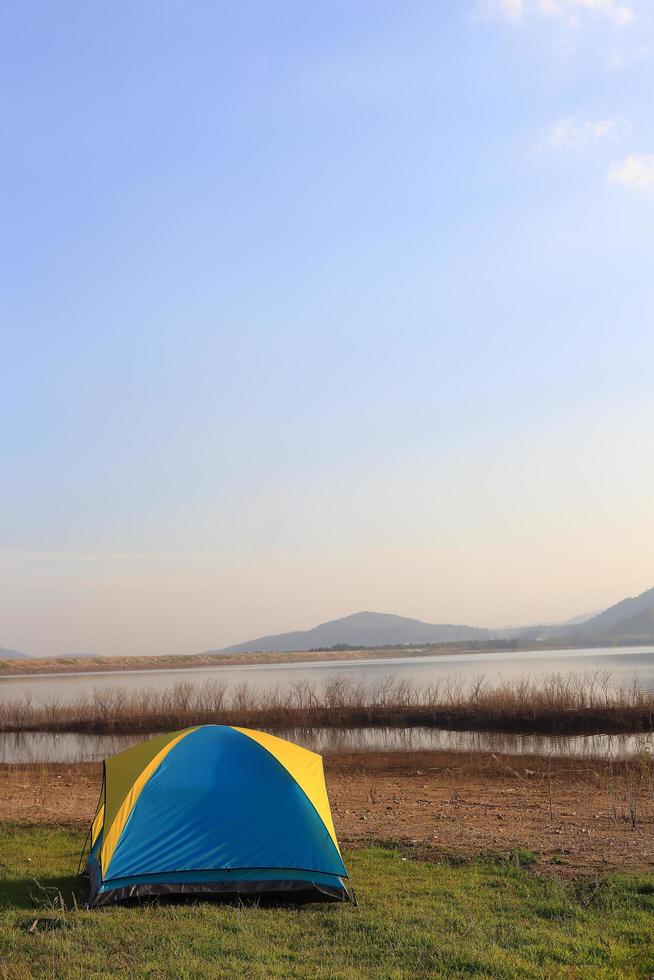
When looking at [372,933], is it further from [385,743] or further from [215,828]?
[385,743]

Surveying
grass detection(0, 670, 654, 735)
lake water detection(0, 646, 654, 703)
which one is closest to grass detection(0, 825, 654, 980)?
grass detection(0, 670, 654, 735)

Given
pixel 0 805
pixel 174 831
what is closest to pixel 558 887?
pixel 174 831

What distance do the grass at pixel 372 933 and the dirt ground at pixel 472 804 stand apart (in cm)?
124

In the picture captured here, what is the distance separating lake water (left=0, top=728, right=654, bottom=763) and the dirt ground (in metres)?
2.22

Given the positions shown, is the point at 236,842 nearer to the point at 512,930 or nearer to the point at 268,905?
Answer: the point at 268,905

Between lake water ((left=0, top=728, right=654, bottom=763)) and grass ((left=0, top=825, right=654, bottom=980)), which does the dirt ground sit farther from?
lake water ((left=0, top=728, right=654, bottom=763))

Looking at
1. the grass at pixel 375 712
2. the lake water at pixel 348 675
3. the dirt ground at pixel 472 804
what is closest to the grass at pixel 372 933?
the dirt ground at pixel 472 804

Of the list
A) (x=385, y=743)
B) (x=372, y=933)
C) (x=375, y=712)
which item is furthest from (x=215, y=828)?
(x=375, y=712)

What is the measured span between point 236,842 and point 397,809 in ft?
22.9

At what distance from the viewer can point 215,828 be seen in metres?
9.09

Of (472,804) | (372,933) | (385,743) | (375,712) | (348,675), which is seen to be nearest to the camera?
(372,933)

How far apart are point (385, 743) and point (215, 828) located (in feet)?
67.5

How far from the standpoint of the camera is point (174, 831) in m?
8.98

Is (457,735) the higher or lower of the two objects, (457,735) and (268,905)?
the lower
